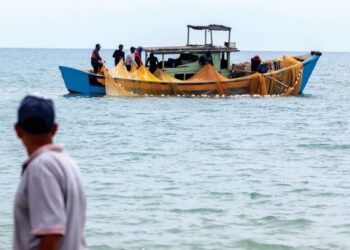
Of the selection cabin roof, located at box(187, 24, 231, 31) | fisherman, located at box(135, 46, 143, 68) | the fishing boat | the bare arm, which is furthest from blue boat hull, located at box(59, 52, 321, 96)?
the bare arm

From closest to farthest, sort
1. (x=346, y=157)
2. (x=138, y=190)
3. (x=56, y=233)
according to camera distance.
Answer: (x=56, y=233)
(x=138, y=190)
(x=346, y=157)

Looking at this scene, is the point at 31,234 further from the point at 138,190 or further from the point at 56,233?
the point at 138,190

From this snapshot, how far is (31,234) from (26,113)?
1.46 feet

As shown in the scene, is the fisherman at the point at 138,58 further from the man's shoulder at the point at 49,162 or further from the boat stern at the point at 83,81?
the man's shoulder at the point at 49,162

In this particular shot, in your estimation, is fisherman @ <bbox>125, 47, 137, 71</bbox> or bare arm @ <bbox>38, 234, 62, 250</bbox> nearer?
bare arm @ <bbox>38, 234, 62, 250</bbox>

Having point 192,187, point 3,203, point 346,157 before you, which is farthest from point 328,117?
point 3,203

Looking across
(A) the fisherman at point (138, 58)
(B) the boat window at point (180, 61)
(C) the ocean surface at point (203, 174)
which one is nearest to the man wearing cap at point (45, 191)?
(C) the ocean surface at point (203, 174)

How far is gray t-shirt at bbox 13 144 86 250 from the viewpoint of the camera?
10.2ft

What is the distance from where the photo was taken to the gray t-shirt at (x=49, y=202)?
311cm

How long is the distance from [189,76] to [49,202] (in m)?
25.1

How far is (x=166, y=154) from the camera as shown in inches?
711

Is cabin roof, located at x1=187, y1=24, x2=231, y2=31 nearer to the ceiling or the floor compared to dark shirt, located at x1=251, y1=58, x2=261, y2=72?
nearer to the ceiling

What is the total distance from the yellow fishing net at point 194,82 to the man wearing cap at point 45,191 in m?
23.5

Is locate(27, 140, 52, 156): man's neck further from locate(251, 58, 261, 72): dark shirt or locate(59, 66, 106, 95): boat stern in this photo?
locate(251, 58, 261, 72): dark shirt
